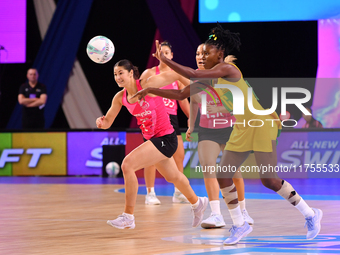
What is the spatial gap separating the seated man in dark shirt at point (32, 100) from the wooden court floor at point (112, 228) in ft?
12.1

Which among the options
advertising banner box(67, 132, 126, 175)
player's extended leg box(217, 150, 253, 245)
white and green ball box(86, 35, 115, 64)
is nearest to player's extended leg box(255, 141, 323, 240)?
player's extended leg box(217, 150, 253, 245)

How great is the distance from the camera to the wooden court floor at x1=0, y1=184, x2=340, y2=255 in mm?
4605

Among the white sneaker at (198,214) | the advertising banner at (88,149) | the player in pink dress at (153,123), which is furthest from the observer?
the advertising banner at (88,149)

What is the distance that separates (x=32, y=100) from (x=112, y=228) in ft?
22.7

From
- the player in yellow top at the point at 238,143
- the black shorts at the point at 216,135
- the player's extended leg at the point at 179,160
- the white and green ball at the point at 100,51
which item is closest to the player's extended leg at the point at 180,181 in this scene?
the black shorts at the point at 216,135

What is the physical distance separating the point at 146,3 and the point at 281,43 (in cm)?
343

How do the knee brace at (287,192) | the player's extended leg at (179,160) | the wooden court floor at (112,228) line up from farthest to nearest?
the player's extended leg at (179,160), the knee brace at (287,192), the wooden court floor at (112,228)

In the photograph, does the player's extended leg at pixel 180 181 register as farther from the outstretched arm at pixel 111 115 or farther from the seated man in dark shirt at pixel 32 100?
the seated man in dark shirt at pixel 32 100

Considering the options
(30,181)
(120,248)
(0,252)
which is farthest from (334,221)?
(30,181)

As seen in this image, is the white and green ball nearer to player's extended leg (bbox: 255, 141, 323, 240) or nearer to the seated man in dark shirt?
player's extended leg (bbox: 255, 141, 323, 240)

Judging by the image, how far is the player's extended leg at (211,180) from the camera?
5684 millimetres

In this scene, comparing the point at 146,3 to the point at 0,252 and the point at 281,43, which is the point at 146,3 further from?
the point at 0,252

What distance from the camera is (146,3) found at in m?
14.3

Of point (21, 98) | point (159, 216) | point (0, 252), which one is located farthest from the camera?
point (21, 98)
